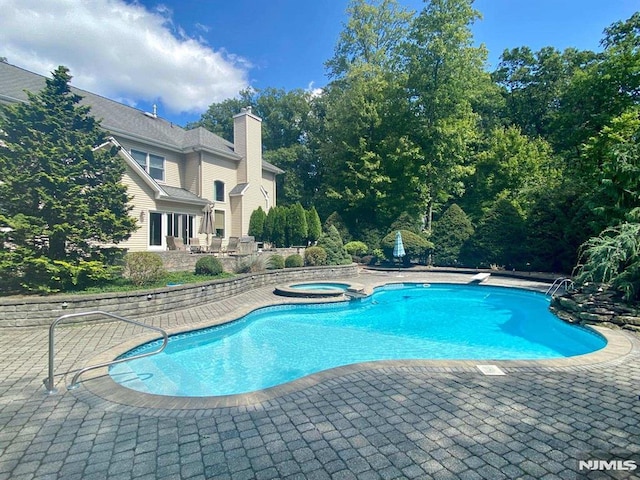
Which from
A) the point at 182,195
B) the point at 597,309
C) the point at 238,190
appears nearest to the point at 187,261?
Result: the point at 182,195

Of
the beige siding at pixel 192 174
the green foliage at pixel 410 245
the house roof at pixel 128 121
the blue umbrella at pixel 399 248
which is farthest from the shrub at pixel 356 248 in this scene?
the beige siding at pixel 192 174

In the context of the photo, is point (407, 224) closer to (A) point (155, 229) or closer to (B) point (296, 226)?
(B) point (296, 226)

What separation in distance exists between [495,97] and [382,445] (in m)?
33.7

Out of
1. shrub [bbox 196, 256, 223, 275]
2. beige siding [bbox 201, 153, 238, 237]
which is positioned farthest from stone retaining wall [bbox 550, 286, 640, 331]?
beige siding [bbox 201, 153, 238, 237]

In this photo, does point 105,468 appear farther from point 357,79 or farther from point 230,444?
point 357,79

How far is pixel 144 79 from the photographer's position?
78.8 feet

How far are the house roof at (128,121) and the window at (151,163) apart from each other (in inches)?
34.0

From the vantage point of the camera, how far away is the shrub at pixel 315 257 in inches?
672

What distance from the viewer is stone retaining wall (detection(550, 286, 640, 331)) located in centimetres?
758

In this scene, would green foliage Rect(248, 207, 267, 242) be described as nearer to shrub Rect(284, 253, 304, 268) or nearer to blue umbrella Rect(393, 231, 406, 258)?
shrub Rect(284, 253, 304, 268)

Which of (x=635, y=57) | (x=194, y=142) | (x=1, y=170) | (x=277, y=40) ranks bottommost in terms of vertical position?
(x=1, y=170)

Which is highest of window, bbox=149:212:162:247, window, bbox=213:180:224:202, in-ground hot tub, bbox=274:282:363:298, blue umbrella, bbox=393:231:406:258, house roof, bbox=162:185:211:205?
window, bbox=213:180:224:202

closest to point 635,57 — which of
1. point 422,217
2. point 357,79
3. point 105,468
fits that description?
point 422,217

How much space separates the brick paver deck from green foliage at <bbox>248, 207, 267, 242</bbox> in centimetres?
1786
